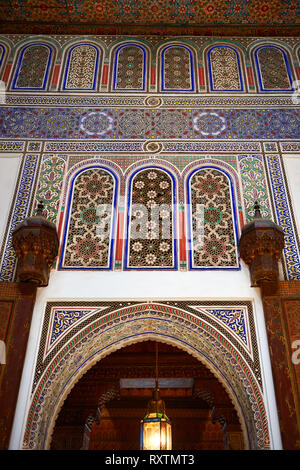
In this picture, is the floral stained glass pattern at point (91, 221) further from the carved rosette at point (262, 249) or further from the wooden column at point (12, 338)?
the carved rosette at point (262, 249)

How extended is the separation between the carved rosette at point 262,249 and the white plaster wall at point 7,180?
2.44 metres

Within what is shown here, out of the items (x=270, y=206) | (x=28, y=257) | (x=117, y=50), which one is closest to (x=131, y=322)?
(x=28, y=257)

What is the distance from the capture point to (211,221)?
5.30 metres

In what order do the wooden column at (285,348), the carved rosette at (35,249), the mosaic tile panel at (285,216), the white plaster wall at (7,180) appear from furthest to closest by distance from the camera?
1. the white plaster wall at (7,180)
2. the mosaic tile panel at (285,216)
3. the carved rosette at (35,249)
4. the wooden column at (285,348)

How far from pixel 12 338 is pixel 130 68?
389cm

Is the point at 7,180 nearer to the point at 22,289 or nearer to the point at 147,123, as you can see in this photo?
the point at 22,289

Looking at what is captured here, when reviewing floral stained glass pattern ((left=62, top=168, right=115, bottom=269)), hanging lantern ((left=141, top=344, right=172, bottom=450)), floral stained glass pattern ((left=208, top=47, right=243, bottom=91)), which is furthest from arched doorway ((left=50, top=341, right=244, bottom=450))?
floral stained glass pattern ((left=208, top=47, right=243, bottom=91))

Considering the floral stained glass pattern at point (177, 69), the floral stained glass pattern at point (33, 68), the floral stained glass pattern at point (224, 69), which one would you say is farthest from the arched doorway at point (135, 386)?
the floral stained glass pattern at point (33, 68)

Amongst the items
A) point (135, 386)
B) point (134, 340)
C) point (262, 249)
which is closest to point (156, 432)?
point (134, 340)

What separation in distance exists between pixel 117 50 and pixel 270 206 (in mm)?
3148

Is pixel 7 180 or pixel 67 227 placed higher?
pixel 7 180

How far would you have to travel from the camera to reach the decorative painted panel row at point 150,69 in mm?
6426

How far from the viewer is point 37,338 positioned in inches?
177
